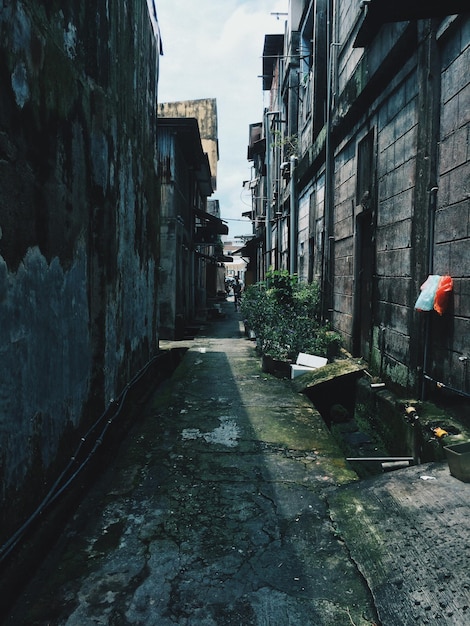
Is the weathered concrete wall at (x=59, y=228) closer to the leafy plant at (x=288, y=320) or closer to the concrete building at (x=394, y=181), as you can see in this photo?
the concrete building at (x=394, y=181)

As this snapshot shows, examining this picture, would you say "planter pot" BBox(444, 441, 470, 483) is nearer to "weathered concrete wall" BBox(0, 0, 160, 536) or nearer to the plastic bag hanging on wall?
the plastic bag hanging on wall

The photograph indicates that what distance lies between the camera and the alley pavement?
215 centimetres

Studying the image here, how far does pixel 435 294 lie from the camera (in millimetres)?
4164

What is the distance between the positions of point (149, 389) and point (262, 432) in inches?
91.8

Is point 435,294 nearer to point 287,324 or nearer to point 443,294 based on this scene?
point 443,294

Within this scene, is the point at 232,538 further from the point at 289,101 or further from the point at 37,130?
the point at 289,101

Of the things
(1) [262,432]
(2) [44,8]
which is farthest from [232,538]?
(2) [44,8]

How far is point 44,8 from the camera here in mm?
2736

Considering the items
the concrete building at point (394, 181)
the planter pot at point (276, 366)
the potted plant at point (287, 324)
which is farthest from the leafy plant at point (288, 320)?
the concrete building at point (394, 181)

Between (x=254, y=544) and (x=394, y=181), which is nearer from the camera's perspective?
(x=254, y=544)

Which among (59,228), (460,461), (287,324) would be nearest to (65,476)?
(59,228)

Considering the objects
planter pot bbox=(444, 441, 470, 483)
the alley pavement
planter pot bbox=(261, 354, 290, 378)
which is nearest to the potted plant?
planter pot bbox=(261, 354, 290, 378)

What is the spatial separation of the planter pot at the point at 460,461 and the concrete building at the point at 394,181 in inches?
33.5

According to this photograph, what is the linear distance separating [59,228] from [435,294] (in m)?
3.44
